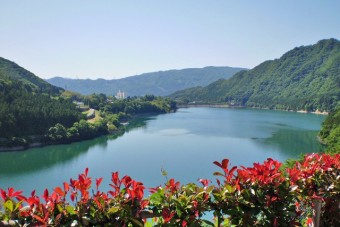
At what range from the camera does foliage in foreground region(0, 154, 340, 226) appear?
80.5 inches

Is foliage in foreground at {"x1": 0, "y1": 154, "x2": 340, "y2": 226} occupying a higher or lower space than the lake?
higher

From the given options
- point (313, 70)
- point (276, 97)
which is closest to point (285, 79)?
point (313, 70)

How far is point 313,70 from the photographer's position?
162250 millimetres

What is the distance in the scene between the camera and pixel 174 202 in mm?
2301

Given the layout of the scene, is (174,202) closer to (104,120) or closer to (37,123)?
(37,123)

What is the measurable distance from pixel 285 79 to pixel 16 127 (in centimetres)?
14486

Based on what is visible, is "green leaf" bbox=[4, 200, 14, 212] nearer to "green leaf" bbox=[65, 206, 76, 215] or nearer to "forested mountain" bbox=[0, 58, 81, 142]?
"green leaf" bbox=[65, 206, 76, 215]

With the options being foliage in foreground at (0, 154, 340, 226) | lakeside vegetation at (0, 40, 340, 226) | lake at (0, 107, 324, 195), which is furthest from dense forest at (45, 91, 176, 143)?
foliage in foreground at (0, 154, 340, 226)

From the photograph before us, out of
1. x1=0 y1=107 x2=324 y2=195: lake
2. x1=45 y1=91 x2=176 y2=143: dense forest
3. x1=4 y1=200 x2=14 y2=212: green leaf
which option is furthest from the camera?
x1=45 y1=91 x2=176 y2=143: dense forest

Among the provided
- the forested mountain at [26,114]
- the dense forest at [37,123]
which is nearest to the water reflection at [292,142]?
the dense forest at [37,123]

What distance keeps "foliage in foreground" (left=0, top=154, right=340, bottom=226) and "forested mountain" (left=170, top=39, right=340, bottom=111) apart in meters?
112

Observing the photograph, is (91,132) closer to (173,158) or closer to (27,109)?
(27,109)

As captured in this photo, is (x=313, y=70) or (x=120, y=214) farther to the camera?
(x=313, y=70)

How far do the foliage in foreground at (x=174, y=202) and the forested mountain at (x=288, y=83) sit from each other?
111980mm
